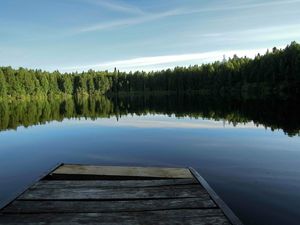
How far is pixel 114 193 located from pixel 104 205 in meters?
1.00

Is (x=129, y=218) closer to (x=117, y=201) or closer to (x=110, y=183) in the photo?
(x=117, y=201)

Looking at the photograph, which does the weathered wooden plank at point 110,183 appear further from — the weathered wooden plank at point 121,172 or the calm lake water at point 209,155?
the weathered wooden plank at point 121,172

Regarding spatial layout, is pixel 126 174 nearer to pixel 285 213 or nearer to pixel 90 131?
pixel 285 213

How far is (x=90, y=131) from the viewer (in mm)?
34750

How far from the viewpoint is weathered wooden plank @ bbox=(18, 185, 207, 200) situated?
8.96 metres

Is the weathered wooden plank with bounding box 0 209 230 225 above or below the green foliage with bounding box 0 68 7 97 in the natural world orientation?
below

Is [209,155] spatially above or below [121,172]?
below

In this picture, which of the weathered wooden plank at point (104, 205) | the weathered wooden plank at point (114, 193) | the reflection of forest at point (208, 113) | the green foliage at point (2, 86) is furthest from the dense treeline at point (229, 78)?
the weathered wooden plank at point (104, 205)

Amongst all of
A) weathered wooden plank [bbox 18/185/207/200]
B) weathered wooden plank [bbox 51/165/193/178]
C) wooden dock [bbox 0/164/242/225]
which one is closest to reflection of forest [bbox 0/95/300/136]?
weathered wooden plank [bbox 51/165/193/178]

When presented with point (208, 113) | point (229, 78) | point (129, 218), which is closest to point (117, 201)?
point (129, 218)

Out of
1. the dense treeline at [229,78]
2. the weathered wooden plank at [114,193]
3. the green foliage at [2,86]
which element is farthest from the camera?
the green foliage at [2,86]

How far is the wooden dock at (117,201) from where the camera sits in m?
7.33

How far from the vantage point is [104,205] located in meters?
8.32

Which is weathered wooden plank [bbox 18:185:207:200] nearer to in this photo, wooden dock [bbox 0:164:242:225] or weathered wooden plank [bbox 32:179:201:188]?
wooden dock [bbox 0:164:242:225]
